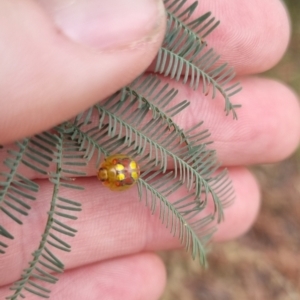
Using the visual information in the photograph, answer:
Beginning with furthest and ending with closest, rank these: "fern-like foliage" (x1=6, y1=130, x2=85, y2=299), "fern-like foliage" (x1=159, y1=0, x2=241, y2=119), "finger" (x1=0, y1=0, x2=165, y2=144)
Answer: "fern-like foliage" (x1=159, y1=0, x2=241, y2=119) → "fern-like foliage" (x1=6, y1=130, x2=85, y2=299) → "finger" (x1=0, y1=0, x2=165, y2=144)

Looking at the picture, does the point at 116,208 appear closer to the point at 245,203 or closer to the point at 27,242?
the point at 27,242

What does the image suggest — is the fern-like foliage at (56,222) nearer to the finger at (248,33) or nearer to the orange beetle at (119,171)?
the orange beetle at (119,171)

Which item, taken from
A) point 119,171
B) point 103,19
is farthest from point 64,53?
point 119,171

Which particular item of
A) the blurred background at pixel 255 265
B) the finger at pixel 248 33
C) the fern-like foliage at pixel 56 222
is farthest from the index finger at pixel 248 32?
the blurred background at pixel 255 265

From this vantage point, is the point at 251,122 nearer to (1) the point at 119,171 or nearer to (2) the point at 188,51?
(2) the point at 188,51

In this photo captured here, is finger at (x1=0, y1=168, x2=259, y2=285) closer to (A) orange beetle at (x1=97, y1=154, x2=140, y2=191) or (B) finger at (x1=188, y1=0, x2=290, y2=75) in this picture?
(A) orange beetle at (x1=97, y1=154, x2=140, y2=191)

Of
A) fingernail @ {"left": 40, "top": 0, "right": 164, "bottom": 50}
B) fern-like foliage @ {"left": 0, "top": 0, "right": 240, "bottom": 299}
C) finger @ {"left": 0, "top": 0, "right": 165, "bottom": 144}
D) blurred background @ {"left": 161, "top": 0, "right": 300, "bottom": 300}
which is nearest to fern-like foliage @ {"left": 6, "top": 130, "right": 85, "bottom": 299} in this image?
fern-like foliage @ {"left": 0, "top": 0, "right": 240, "bottom": 299}
